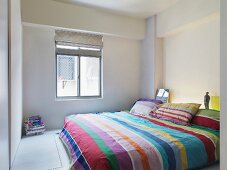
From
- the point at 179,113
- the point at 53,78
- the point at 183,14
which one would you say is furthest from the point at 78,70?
the point at 183,14

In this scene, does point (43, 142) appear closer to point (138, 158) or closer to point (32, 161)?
point (32, 161)

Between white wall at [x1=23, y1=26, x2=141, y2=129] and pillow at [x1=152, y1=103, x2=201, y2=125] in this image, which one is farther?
white wall at [x1=23, y1=26, x2=141, y2=129]

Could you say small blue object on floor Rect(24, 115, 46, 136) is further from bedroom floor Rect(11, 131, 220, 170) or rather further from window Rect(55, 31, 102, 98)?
window Rect(55, 31, 102, 98)

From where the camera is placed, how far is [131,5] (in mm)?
3387

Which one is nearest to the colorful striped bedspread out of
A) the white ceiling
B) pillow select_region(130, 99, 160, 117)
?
pillow select_region(130, 99, 160, 117)

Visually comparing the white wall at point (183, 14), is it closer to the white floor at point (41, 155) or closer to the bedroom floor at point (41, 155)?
the bedroom floor at point (41, 155)

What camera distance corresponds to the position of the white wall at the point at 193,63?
2845mm

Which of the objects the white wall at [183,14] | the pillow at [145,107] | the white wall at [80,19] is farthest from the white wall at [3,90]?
the white wall at [183,14]

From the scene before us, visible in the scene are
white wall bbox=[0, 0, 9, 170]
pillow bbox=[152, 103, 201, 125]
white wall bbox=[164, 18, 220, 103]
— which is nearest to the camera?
white wall bbox=[0, 0, 9, 170]

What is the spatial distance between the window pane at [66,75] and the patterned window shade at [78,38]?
0.35 meters

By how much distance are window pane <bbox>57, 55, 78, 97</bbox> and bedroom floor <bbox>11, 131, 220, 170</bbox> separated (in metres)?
1.07

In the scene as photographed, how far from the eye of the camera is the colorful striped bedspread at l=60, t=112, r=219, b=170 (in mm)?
1559

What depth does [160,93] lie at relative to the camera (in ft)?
12.3

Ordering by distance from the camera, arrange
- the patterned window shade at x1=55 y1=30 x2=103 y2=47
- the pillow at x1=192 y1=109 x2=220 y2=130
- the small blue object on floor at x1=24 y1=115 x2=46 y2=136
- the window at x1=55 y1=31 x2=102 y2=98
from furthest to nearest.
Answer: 1. the window at x1=55 y1=31 x2=102 y2=98
2. the patterned window shade at x1=55 y1=30 x2=103 y2=47
3. the small blue object on floor at x1=24 y1=115 x2=46 y2=136
4. the pillow at x1=192 y1=109 x2=220 y2=130
